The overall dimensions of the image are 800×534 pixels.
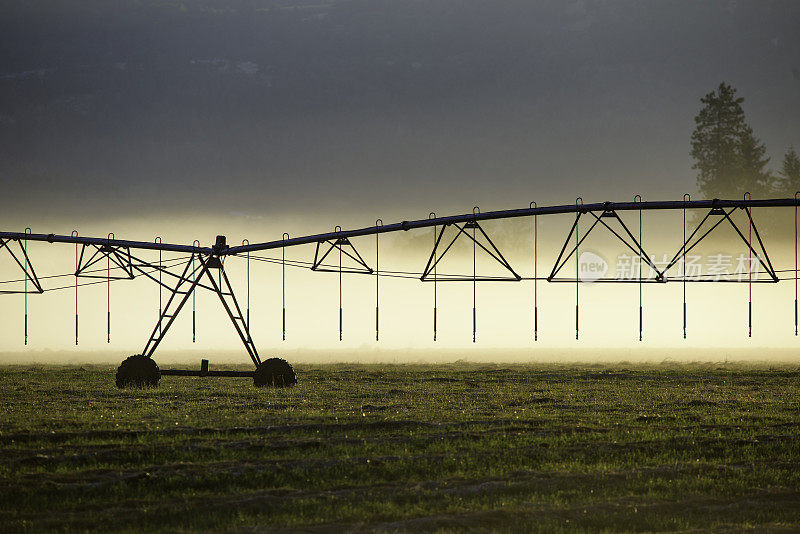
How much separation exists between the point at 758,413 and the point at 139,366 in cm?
2710

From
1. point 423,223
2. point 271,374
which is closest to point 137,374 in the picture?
point 271,374

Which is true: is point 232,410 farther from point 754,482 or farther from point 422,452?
point 754,482

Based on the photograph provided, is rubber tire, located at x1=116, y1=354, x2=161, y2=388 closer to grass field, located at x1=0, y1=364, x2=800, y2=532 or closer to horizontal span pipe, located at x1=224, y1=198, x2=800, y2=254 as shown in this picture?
grass field, located at x1=0, y1=364, x2=800, y2=532

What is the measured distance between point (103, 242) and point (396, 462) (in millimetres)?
25948

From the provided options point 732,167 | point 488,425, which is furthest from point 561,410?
point 732,167

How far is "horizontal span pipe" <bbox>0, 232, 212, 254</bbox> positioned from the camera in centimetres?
4272

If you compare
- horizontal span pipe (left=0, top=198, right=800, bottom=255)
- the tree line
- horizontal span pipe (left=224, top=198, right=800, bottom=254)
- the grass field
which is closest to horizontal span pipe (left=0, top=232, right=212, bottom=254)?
horizontal span pipe (left=0, top=198, right=800, bottom=255)

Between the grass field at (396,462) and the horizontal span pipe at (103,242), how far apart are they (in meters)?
A: 7.22

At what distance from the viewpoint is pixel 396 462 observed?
2214 cm

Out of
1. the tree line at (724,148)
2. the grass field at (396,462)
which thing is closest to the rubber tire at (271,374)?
the grass field at (396,462)

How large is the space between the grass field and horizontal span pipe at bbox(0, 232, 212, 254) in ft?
23.7

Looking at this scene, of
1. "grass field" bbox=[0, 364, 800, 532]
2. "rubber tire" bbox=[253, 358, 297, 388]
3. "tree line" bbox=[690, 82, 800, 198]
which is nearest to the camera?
"grass field" bbox=[0, 364, 800, 532]

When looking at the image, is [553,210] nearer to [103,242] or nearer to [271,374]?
[271,374]

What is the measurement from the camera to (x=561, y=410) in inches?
1340
